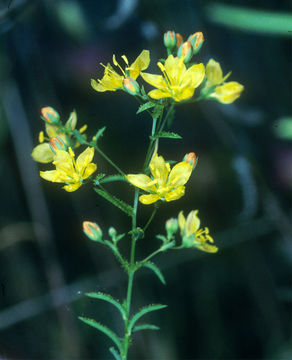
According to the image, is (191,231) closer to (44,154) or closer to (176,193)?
(176,193)

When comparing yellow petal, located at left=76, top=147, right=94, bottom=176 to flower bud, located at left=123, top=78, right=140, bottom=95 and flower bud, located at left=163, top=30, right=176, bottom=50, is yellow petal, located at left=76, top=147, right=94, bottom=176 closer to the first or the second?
flower bud, located at left=123, top=78, right=140, bottom=95

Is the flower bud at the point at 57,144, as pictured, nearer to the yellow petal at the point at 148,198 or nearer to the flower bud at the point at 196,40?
the yellow petal at the point at 148,198

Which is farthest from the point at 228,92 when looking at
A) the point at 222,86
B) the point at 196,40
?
the point at 196,40

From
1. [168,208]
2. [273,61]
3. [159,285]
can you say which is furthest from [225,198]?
[273,61]

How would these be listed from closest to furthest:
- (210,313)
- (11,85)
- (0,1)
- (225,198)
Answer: (0,1) < (11,85) < (210,313) < (225,198)

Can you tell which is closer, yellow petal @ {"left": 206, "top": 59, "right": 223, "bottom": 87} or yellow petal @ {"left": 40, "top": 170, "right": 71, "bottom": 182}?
yellow petal @ {"left": 40, "top": 170, "right": 71, "bottom": 182}

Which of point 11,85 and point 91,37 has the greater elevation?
point 91,37

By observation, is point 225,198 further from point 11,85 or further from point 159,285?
point 11,85

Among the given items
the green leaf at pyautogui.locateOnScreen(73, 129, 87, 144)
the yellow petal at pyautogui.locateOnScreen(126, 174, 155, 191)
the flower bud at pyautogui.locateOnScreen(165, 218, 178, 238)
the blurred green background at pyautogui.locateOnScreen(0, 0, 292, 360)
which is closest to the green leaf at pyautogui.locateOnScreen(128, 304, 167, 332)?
the flower bud at pyautogui.locateOnScreen(165, 218, 178, 238)
